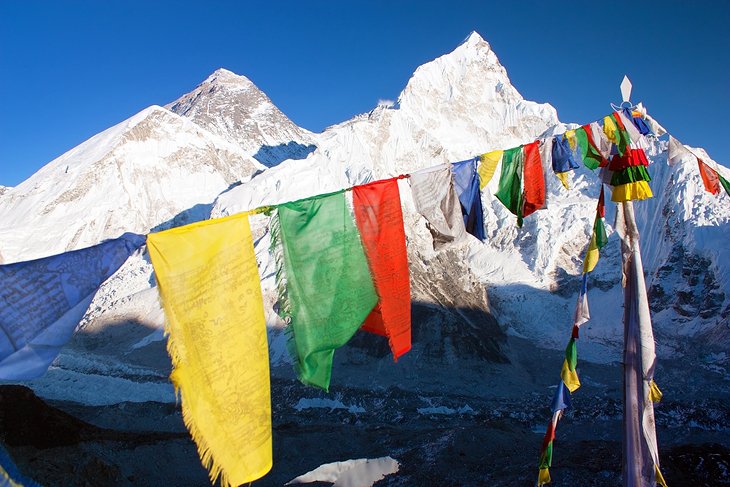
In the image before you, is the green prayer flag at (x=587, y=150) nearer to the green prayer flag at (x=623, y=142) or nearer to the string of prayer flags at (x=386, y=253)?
the green prayer flag at (x=623, y=142)

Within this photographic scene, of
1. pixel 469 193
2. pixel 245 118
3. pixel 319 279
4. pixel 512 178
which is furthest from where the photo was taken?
pixel 245 118

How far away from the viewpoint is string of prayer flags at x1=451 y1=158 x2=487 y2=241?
22.8ft

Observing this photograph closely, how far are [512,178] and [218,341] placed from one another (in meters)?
4.55

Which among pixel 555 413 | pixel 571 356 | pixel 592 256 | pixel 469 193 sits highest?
pixel 469 193

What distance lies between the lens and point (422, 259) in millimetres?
48562

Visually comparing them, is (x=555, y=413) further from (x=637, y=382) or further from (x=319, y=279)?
(x=319, y=279)

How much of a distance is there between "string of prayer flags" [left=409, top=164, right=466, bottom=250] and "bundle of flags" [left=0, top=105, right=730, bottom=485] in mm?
18

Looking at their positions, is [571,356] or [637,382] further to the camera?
[571,356]

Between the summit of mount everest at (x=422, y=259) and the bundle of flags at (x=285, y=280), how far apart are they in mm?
13713

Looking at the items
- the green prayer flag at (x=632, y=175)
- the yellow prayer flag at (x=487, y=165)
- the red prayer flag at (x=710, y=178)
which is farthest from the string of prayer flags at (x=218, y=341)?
the red prayer flag at (x=710, y=178)

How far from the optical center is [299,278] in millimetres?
5547

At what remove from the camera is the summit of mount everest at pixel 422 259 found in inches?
1316

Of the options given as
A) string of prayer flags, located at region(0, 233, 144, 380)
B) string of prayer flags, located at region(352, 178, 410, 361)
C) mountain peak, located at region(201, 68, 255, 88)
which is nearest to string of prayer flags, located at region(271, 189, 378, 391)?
string of prayer flags, located at region(352, 178, 410, 361)

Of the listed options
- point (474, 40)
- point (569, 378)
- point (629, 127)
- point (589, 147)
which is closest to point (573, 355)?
point (569, 378)
